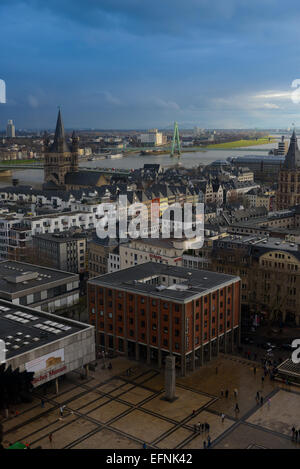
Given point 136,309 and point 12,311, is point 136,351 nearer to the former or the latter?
point 136,309

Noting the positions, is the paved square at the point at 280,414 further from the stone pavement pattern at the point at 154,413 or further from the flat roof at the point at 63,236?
the flat roof at the point at 63,236

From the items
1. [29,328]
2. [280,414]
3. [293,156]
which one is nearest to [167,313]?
[29,328]

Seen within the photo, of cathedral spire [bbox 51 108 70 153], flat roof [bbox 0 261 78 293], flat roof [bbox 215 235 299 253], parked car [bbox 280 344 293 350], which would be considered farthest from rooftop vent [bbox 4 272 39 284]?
cathedral spire [bbox 51 108 70 153]

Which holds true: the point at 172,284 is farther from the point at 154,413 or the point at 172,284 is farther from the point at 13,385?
the point at 13,385

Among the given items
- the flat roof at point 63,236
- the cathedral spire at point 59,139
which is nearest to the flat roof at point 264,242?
the flat roof at point 63,236

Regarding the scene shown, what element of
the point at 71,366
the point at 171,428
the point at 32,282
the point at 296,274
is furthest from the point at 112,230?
the point at 171,428

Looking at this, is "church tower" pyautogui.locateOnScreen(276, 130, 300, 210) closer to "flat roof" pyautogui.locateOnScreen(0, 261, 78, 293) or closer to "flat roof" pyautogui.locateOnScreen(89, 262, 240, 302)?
"flat roof" pyautogui.locateOnScreen(89, 262, 240, 302)
